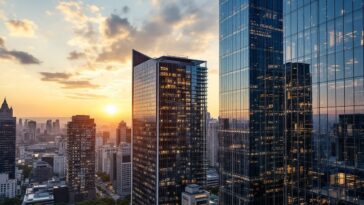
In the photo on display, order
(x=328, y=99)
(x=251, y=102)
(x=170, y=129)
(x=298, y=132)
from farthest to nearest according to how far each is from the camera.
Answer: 1. (x=170, y=129)
2. (x=251, y=102)
3. (x=298, y=132)
4. (x=328, y=99)

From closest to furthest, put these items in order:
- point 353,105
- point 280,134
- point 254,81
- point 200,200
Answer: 1. point 353,105
2. point 254,81
3. point 280,134
4. point 200,200

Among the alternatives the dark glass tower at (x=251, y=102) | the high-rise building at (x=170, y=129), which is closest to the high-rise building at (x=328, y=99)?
the dark glass tower at (x=251, y=102)

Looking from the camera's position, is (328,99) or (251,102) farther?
(251,102)

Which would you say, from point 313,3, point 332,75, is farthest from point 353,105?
point 313,3

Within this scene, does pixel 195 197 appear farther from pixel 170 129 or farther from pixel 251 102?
pixel 251 102

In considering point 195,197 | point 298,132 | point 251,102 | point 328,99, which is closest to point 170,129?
point 195,197

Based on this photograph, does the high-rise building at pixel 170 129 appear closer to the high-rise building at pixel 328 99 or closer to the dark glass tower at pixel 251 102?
the dark glass tower at pixel 251 102

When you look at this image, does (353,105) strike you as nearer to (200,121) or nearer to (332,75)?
(332,75)
